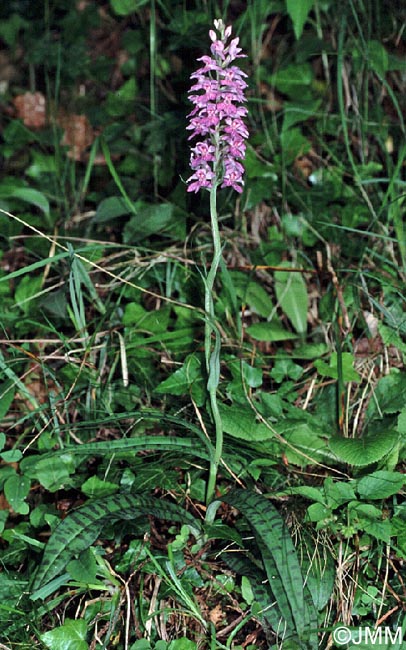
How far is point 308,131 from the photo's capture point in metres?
3.94

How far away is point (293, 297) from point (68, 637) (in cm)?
166

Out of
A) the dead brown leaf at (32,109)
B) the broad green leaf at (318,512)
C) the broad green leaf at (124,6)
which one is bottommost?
the broad green leaf at (318,512)

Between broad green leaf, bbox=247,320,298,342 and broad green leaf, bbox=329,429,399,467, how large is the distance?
631 mm

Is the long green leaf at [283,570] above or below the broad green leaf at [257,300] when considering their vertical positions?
below

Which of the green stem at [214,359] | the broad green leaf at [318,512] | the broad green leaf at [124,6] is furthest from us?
the broad green leaf at [124,6]

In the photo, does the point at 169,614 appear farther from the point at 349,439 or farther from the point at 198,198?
the point at 198,198

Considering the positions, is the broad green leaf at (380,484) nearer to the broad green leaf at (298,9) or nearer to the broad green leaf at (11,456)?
the broad green leaf at (11,456)

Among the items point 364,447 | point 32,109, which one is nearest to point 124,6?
point 32,109

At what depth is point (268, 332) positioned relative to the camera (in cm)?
296

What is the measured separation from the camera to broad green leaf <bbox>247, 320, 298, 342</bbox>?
9.69ft

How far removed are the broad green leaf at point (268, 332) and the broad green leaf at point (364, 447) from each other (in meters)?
0.63

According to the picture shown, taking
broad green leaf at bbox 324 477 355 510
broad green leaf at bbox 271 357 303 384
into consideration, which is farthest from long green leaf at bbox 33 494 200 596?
broad green leaf at bbox 271 357 303 384

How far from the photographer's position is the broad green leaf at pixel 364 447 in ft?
7.50

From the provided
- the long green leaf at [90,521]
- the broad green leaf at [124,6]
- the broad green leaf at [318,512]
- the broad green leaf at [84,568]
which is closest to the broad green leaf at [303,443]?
the broad green leaf at [318,512]
